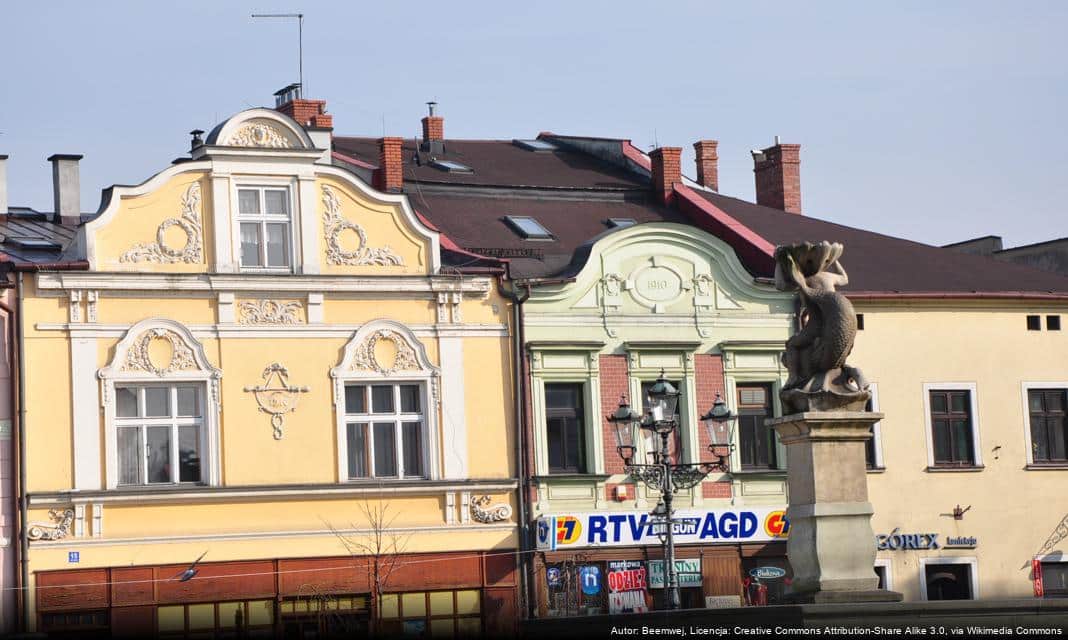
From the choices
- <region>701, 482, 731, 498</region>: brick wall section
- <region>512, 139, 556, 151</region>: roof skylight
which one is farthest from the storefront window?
<region>512, 139, 556, 151</region>: roof skylight

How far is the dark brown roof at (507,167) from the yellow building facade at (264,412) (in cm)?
568

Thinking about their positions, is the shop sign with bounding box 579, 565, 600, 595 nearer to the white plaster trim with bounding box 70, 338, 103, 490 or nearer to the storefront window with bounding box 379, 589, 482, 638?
the storefront window with bounding box 379, 589, 482, 638

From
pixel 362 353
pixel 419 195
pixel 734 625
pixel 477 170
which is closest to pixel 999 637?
pixel 734 625

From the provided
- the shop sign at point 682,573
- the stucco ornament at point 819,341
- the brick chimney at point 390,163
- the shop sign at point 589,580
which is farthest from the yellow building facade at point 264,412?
the stucco ornament at point 819,341

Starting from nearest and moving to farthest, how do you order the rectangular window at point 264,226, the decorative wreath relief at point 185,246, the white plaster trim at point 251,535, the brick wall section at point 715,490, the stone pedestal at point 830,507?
1. the stone pedestal at point 830,507
2. the white plaster trim at point 251,535
3. the decorative wreath relief at point 185,246
4. the rectangular window at point 264,226
5. the brick wall section at point 715,490

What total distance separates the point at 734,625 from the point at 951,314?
828 inches

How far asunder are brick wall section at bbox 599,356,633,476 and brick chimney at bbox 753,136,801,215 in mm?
10235

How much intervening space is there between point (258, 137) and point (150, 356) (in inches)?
165

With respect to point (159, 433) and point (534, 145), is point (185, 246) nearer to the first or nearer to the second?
point (159, 433)

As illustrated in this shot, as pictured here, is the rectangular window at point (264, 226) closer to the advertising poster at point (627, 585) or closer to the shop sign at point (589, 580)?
the shop sign at point (589, 580)

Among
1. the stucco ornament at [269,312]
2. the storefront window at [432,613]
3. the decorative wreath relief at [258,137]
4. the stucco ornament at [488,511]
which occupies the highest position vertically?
the decorative wreath relief at [258,137]

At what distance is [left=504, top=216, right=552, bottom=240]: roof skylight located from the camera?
126 feet

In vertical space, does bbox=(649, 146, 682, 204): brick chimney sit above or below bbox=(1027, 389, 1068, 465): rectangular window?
above

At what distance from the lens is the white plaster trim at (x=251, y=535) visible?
31969mm
